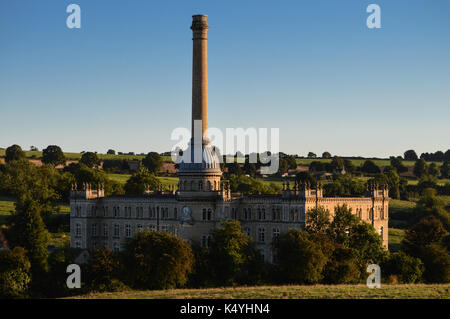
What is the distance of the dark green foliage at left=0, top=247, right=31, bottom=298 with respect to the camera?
10344cm

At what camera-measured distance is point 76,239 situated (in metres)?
134

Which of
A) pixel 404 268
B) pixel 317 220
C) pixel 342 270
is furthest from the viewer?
pixel 317 220

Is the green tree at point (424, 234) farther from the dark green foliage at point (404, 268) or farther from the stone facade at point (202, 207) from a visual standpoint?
the dark green foliage at point (404, 268)

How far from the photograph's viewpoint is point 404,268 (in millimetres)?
111625

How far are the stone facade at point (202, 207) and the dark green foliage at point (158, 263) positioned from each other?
1558 cm

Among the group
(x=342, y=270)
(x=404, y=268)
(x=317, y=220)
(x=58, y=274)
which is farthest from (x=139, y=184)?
(x=342, y=270)

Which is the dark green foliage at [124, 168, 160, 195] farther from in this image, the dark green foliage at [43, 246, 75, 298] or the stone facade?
the dark green foliage at [43, 246, 75, 298]

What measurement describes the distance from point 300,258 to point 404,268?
17.4 metres

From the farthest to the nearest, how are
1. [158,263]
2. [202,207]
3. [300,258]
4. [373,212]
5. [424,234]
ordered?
[373,212]
[424,234]
[202,207]
[300,258]
[158,263]

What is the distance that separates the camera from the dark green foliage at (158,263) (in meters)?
100

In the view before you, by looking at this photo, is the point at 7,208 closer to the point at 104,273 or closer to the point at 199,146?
the point at 199,146
